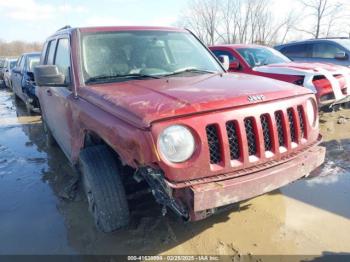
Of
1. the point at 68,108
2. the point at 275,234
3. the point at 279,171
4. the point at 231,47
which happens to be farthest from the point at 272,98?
the point at 231,47

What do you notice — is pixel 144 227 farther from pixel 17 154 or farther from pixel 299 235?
pixel 17 154

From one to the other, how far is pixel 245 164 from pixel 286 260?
0.91 metres

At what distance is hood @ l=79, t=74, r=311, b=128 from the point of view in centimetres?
244

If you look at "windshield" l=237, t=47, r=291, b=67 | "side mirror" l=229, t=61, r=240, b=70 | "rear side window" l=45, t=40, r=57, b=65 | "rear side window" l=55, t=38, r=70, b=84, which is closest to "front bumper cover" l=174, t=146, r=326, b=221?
"rear side window" l=55, t=38, r=70, b=84

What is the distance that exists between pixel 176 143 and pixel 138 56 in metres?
1.61

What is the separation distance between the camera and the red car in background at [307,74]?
20.9 feet

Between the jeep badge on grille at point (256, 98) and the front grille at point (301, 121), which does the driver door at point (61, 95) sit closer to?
the jeep badge on grille at point (256, 98)

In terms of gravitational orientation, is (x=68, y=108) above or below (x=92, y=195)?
above

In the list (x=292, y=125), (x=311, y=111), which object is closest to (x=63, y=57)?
(x=292, y=125)

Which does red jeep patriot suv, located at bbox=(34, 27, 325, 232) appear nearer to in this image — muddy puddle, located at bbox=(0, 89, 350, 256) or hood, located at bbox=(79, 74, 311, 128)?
hood, located at bbox=(79, 74, 311, 128)

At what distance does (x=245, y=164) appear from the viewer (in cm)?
258

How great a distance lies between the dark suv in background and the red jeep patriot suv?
6294 mm

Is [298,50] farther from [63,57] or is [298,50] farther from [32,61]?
[63,57]

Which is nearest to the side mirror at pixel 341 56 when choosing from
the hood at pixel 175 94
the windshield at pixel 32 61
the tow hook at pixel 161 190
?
the hood at pixel 175 94
